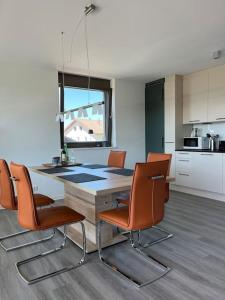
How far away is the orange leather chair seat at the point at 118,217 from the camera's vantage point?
76.7 inches

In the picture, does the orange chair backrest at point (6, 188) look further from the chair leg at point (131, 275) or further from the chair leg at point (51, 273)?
the chair leg at point (131, 275)

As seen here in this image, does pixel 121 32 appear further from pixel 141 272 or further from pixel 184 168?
pixel 184 168

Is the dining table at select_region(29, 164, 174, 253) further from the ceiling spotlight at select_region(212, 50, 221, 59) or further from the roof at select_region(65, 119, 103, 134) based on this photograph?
the ceiling spotlight at select_region(212, 50, 221, 59)

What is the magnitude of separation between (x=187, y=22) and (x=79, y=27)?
4.21 feet

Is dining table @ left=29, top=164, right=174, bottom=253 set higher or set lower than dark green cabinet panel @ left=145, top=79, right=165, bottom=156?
lower

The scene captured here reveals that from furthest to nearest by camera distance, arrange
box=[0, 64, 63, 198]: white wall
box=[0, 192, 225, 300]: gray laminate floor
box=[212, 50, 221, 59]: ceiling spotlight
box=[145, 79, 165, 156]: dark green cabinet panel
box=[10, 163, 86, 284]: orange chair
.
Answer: box=[145, 79, 165, 156]: dark green cabinet panel
box=[0, 64, 63, 198]: white wall
box=[212, 50, 221, 59]: ceiling spotlight
box=[10, 163, 86, 284]: orange chair
box=[0, 192, 225, 300]: gray laminate floor

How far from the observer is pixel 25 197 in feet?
6.32

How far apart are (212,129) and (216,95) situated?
757 mm

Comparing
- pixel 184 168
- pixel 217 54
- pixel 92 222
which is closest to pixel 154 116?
pixel 184 168

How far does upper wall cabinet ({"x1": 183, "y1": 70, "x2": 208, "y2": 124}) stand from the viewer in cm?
476

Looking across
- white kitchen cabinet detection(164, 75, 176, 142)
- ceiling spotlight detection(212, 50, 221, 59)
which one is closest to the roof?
white kitchen cabinet detection(164, 75, 176, 142)

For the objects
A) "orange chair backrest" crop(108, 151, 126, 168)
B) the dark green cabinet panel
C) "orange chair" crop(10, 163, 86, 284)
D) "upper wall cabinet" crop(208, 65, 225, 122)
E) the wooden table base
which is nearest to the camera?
"orange chair" crop(10, 163, 86, 284)

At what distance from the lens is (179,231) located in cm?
295

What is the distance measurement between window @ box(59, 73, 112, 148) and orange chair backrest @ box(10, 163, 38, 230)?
272cm
